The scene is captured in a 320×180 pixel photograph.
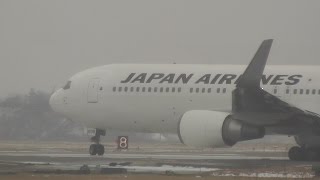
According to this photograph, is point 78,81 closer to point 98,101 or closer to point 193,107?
point 98,101

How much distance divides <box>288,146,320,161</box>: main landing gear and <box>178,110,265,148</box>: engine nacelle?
4.68 meters

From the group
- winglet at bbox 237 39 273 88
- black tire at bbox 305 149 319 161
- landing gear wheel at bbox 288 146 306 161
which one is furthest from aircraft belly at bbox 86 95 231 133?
winglet at bbox 237 39 273 88

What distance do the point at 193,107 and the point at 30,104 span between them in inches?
1816

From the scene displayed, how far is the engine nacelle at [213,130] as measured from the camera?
3338 cm

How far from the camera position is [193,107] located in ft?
132

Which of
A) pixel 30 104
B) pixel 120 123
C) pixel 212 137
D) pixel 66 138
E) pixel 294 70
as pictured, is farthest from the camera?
pixel 66 138

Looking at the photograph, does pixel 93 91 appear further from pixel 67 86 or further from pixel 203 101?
pixel 203 101

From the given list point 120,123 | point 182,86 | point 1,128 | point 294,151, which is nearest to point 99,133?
point 120,123

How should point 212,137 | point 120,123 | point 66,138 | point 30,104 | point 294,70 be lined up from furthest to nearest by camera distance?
1. point 66,138
2. point 30,104
3. point 120,123
4. point 294,70
5. point 212,137

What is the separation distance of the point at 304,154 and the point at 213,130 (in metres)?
6.69

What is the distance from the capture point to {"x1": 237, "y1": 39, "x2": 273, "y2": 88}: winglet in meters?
33.1

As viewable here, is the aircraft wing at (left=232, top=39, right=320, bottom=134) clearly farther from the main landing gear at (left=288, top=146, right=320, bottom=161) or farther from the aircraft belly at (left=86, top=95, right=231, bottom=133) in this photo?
the aircraft belly at (left=86, top=95, right=231, bottom=133)

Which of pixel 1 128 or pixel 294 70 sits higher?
pixel 294 70

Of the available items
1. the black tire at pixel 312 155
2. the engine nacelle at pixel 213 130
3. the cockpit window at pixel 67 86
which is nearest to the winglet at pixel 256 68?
the engine nacelle at pixel 213 130
